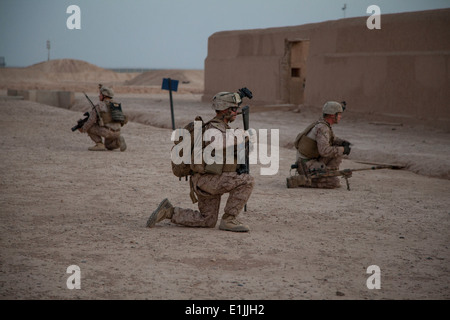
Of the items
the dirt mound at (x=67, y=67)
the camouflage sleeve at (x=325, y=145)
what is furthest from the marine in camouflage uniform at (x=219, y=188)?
the dirt mound at (x=67, y=67)

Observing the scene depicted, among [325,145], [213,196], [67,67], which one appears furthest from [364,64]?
[67,67]

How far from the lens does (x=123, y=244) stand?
5.01 m

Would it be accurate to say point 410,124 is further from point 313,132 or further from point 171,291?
point 171,291

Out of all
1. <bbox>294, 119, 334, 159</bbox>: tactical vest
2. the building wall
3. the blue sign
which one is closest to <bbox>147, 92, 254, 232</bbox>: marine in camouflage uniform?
<bbox>294, 119, 334, 159</bbox>: tactical vest

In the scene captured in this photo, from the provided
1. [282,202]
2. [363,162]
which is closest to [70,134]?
[363,162]

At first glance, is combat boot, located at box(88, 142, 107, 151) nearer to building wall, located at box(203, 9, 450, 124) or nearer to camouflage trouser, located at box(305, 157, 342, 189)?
camouflage trouser, located at box(305, 157, 342, 189)

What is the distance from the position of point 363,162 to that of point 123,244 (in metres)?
6.29

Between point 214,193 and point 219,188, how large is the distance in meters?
0.08

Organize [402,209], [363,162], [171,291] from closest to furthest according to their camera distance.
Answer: [171,291]
[402,209]
[363,162]

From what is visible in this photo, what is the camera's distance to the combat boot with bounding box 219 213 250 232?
18.1 feet

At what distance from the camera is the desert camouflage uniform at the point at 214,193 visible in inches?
212

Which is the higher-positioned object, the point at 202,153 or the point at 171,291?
the point at 202,153

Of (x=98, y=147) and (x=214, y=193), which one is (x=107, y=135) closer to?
(x=98, y=147)
